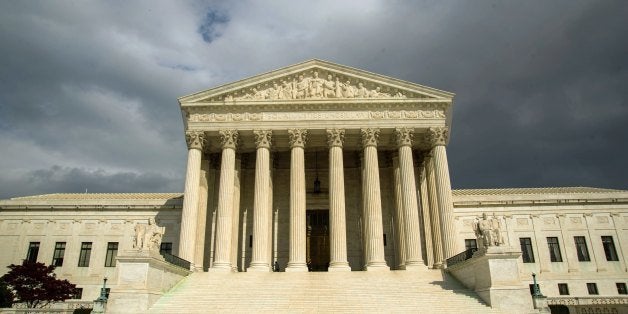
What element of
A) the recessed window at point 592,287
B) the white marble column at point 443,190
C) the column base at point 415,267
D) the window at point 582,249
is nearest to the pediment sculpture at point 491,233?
the white marble column at point 443,190

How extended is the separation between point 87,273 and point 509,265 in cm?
3341

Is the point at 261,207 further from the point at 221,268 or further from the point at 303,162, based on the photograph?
the point at 221,268

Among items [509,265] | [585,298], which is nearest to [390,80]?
[509,265]

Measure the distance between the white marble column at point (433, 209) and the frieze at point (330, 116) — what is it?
4070 mm

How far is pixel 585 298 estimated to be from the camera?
32.6 meters

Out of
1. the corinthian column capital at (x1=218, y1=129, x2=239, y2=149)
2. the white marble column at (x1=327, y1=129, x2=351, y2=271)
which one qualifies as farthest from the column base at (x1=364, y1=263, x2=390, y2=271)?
the corinthian column capital at (x1=218, y1=129, x2=239, y2=149)

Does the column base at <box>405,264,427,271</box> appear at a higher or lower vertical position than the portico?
lower

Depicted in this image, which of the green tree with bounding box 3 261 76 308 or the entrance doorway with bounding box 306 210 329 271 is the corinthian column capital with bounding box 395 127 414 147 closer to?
the entrance doorway with bounding box 306 210 329 271

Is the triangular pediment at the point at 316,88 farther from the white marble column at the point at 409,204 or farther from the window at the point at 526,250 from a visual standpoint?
the window at the point at 526,250

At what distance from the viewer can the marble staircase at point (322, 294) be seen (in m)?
22.2

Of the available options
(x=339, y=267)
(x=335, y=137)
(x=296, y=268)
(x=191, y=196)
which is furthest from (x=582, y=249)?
(x=191, y=196)

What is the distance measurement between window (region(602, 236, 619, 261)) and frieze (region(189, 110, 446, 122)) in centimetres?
1817

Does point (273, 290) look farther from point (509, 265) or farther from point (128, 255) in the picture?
point (509, 265)

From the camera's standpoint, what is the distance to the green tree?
28.5 m
